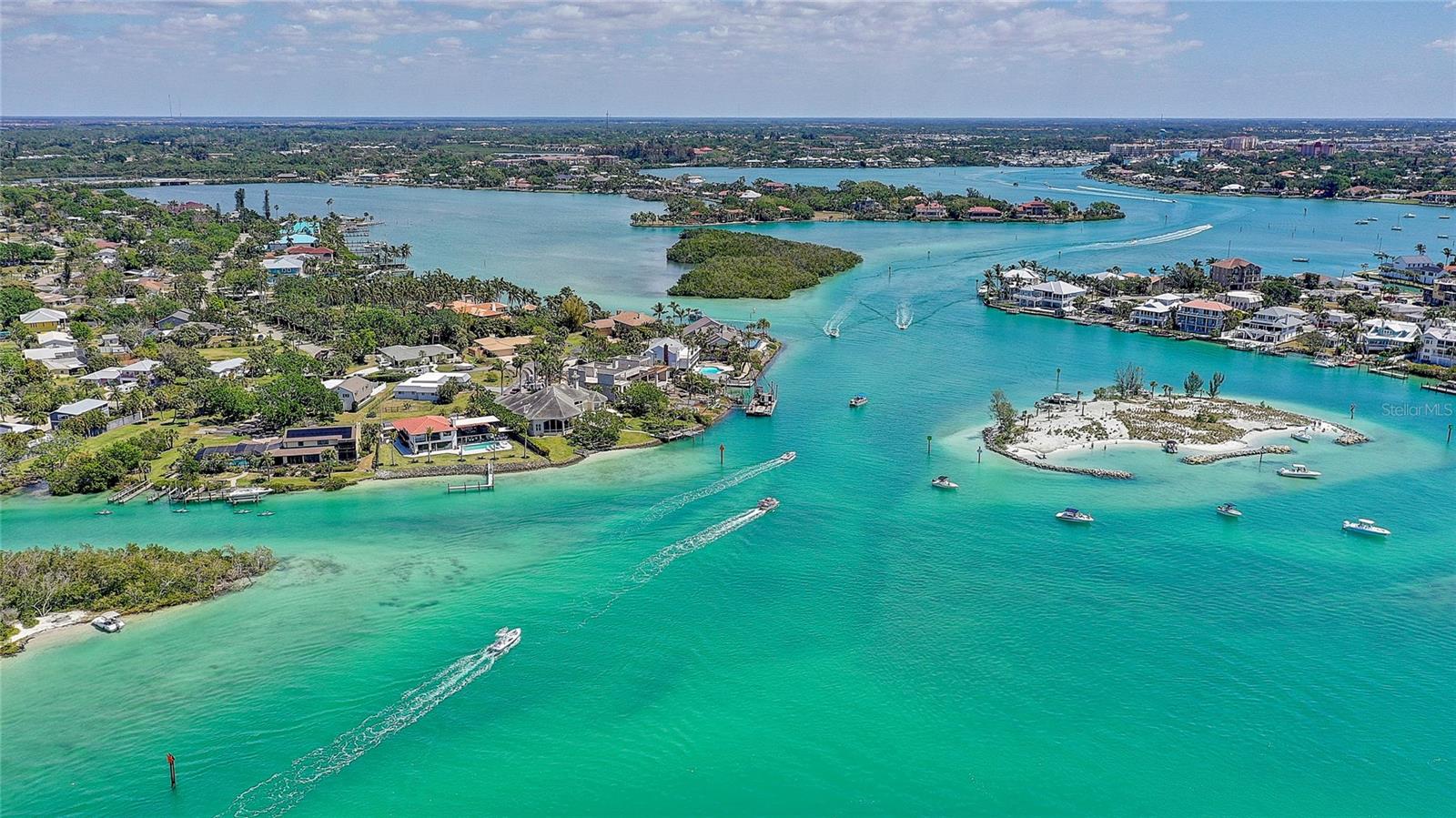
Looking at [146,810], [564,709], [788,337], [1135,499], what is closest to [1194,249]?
[788,337]

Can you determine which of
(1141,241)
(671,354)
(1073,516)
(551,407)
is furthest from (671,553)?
(1141,241)

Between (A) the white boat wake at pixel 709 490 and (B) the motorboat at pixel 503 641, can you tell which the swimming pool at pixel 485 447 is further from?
(B) the motorboat at pixel 503 641

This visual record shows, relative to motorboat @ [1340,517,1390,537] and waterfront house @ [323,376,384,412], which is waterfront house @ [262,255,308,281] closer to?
waterfront house @ [323,376,384,412]

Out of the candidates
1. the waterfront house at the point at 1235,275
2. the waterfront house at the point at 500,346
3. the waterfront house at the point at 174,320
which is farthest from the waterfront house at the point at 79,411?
the waterfront house at the point at 1235,275

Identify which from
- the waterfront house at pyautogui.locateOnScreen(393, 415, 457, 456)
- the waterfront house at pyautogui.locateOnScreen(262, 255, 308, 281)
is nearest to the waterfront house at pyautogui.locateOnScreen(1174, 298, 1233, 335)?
the waterfront house at pyautogui.locateOnScreen(393, 415, 457, 456)

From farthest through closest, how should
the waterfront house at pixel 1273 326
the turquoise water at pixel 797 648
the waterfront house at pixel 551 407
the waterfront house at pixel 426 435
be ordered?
the waterfront house at pixel 1273 326 → the waterfront house at pixel 551 407 → the waterfront house at pixel 426 435 → the turquoise water at pixel 797 648

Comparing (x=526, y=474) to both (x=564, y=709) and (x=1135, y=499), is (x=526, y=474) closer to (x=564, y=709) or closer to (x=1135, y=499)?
(x=564, y=709)
